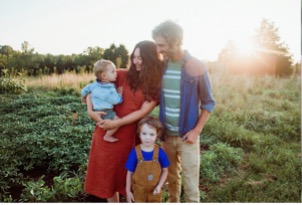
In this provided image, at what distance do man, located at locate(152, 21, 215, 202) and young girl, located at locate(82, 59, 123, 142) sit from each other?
1.07 feet

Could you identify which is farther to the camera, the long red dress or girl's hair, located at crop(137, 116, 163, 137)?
the long red dress

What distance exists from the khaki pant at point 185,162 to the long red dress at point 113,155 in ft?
0.91

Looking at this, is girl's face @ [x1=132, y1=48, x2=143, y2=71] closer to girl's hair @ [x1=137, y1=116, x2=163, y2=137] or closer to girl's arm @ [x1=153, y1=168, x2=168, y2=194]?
girl's hair @ [x1=137, y1=116, x2=163, y2=137]

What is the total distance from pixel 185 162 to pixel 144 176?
302 mm

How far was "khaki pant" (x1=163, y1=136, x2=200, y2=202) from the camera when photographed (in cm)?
232

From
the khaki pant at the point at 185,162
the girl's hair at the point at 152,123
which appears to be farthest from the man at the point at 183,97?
the girl's hair at the point at 152,123

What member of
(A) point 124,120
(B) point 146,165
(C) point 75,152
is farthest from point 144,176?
(C) point 75,152

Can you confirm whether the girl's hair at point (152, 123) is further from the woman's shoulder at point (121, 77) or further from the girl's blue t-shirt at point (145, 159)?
the woman's shoulder at point (121, 77)

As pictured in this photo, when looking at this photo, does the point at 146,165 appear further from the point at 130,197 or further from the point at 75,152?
the point at 75,152

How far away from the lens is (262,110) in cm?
615

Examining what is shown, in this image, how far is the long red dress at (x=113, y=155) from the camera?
2342mm

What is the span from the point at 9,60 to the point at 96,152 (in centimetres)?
158

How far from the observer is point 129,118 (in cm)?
223

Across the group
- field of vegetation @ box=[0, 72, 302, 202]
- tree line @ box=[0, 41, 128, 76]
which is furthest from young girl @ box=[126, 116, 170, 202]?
tree line @ box=[0, 41, 128, 76]
